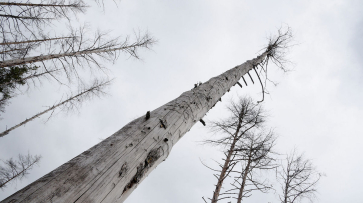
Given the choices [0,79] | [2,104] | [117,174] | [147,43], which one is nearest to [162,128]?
[117,174]

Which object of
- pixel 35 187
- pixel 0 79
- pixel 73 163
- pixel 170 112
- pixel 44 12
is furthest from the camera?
pixel 0 79

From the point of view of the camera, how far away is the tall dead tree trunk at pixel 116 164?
0.70m

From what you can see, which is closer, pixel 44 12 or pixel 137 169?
pixel 137 169

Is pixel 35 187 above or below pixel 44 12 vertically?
below

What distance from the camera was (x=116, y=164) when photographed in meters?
0.94

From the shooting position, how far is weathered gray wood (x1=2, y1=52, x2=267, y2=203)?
0.70 metres

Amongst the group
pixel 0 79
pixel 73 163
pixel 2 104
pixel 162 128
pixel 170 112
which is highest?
pixel 0 79

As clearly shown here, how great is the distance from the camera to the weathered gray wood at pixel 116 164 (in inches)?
27.7

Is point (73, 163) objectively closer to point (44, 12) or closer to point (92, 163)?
point (92, 163)

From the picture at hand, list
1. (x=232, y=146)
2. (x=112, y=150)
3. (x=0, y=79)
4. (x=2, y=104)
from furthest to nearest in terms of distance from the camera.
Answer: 1. (x=2, y=104)
2. (x=0, y=79)
3. (x=232, y=146)
4. (x=112, y=150)

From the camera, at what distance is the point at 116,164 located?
3.08ft

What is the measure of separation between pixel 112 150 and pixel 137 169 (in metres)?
0.21

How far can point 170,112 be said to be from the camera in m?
1.48

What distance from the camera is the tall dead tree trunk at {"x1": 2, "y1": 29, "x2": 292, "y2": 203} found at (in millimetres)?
703
